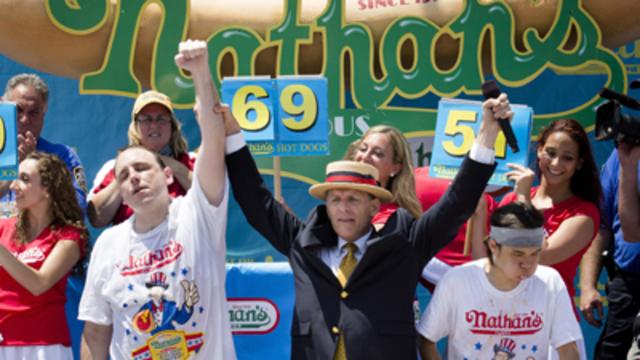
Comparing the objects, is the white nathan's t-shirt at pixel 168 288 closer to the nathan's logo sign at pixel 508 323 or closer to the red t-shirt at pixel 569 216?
the nathan's logo sign at pixel 508 323

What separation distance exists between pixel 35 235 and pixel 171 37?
209cm

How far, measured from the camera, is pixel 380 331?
2.98 metres

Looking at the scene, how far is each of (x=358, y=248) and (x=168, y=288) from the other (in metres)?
0.73

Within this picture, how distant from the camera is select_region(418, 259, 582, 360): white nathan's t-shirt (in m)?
3.14

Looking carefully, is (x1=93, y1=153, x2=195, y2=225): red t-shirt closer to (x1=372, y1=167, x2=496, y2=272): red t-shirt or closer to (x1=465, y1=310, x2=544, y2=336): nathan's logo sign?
(x1=372, y1=167, x2=496, y2=272): red t-shirt

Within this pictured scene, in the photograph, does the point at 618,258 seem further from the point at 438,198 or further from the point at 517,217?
the point at 517,217

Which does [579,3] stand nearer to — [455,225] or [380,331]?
[455,225]

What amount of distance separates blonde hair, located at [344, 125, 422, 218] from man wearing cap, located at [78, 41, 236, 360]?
825mm

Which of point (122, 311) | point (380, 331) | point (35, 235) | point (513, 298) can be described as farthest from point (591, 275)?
point (35, 235)

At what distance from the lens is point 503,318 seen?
124 inches

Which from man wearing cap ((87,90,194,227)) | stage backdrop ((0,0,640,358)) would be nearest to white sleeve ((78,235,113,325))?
man wearing cap ((87,90,194,227))

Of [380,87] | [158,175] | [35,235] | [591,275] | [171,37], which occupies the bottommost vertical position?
[591,275]

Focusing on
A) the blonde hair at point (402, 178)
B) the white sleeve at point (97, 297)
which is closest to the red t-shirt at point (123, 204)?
the white sleeve at point (97, 297)

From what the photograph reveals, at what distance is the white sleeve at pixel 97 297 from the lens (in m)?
3.17
